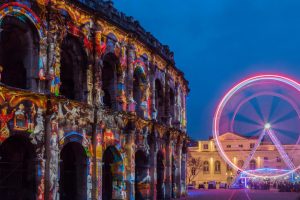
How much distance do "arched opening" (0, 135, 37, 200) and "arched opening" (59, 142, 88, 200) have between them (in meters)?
2.37

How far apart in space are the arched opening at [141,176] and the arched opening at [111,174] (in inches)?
105

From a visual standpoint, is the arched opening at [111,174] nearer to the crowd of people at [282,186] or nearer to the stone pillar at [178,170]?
the stone pillar at [178,170]

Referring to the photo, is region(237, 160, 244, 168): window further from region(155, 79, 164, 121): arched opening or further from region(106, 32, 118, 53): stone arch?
region(106, 32, 118, 53): stone arch

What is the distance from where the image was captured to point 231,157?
300ft

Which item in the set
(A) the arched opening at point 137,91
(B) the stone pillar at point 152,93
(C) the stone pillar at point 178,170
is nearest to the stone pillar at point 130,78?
(A) the arched opening at point 137,91

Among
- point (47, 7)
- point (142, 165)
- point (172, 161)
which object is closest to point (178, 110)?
point (172, 161)

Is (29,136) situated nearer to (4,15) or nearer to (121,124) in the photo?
(4,15)

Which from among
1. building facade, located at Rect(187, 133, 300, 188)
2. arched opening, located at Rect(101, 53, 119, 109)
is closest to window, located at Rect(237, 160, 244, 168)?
building facade, located at Rect(187, 133, 300, 188)

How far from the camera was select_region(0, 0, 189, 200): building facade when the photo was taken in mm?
19922

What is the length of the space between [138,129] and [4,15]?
11.2m

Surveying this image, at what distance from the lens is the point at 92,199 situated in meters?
23.2

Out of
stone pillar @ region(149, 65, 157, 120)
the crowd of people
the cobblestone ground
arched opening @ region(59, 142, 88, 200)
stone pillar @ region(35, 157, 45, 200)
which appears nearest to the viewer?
stone pillar @ region(35, 157, 45, 200)

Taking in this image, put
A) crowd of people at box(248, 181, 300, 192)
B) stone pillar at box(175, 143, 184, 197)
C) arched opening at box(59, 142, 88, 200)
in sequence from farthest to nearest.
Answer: crowd of people at box(248, 181, 300, 192) → stone pillar at box(175, 143, 184, 197) → arched opening at box(59, 142, 88, 200)

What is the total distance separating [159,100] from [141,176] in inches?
239
